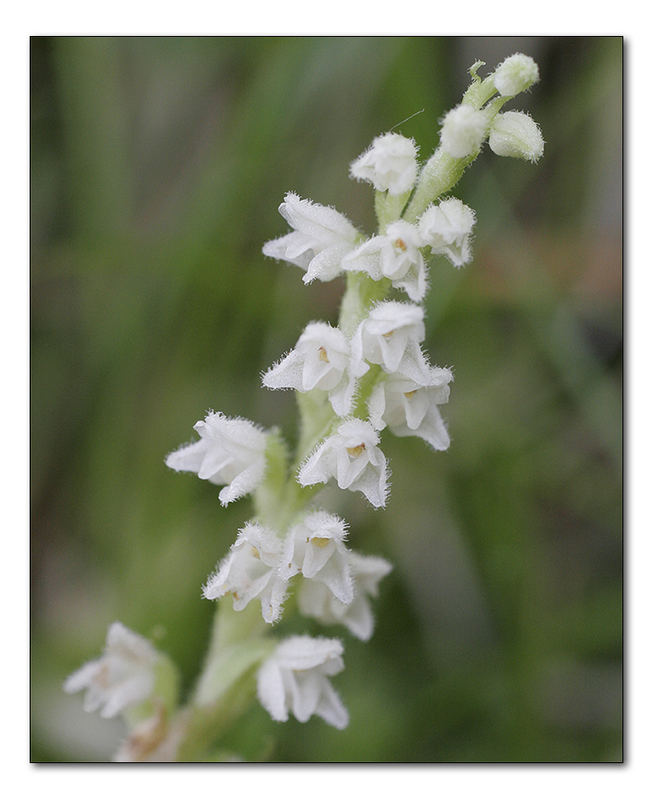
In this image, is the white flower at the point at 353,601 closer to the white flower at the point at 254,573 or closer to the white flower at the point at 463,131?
the white flower at the point at 254,573

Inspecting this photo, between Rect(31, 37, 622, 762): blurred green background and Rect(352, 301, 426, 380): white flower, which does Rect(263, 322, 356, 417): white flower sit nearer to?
Rect(352, 301, 426, 380): white flower

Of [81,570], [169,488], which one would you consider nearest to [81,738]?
[81,570]

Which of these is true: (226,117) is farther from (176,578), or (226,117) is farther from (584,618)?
(584,618)

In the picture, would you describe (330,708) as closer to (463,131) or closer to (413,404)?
(413,404)

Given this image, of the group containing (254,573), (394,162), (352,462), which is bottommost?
(254,573)

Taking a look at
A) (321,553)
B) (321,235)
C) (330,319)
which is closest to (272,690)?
(321,553)
